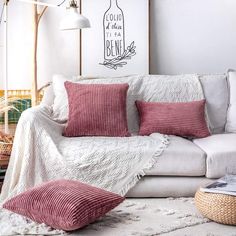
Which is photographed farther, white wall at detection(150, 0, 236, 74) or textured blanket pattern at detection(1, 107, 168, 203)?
white wall at detection(150, 0, 236, 74)

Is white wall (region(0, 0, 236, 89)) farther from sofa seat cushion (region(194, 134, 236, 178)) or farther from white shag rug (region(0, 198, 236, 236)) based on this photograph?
white shag rug (region(0, 198, 236, 236))

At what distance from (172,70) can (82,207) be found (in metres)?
2.24

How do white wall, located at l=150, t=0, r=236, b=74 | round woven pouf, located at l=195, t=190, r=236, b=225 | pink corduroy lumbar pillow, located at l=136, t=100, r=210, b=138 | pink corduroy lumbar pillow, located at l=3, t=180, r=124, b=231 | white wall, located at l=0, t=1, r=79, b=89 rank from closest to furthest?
pink corduroy lumbar pillow, located at l=3, t=180, r=124, b=231 < round woven pouf, located at l=195, t=190, r=236, b=225 < pink corduroy lumbar pillow, located at l=136, t=100, r=210, b=138 < white wall, located at l=0, t=1, r=79, b=89 < white wall, located at l=150, t=0, r=236, b=74

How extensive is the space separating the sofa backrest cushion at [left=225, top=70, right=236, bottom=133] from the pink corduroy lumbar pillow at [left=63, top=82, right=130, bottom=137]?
2.54ft

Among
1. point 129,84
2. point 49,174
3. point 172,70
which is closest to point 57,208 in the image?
point 49,174

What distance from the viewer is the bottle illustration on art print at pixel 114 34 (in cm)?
416

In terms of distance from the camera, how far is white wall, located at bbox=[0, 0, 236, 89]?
4.14 m

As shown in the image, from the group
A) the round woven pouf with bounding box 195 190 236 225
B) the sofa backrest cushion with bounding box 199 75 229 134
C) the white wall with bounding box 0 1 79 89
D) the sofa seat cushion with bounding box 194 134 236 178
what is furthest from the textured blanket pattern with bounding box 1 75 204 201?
the white wall with bounding box 0 1 79 89

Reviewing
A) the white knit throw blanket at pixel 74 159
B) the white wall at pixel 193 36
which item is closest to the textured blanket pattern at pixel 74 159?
the white knit throw blanket at pixel 74 159

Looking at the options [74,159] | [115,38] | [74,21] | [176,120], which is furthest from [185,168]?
[115,38]

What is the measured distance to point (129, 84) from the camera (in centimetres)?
363

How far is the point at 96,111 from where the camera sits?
332 centimetres

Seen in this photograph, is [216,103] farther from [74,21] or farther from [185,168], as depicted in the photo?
[74,21]

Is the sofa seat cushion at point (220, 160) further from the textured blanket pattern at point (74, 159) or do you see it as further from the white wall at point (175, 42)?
the white wall at point (175, 42)
